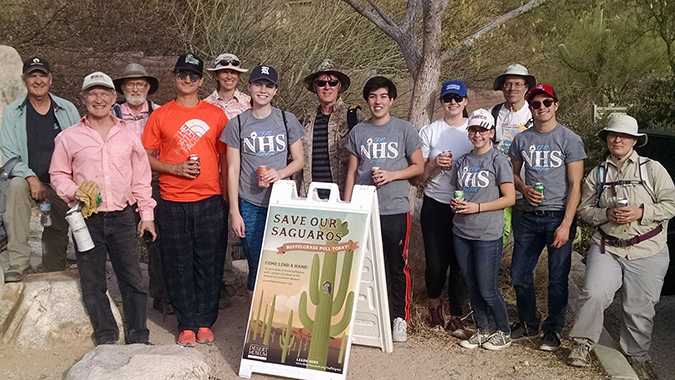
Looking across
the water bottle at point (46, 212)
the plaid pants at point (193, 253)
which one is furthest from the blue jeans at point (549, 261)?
the water bottle at point (46, 212)

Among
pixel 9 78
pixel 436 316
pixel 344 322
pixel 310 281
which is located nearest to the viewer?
pixel 344 322

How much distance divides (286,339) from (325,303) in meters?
0.36

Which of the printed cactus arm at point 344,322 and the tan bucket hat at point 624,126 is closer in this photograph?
the printed cactus arm at point 344,322

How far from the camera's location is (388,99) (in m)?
5.17

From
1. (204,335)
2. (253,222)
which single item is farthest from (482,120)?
(204,335)

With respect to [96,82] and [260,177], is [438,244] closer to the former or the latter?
[260,177]

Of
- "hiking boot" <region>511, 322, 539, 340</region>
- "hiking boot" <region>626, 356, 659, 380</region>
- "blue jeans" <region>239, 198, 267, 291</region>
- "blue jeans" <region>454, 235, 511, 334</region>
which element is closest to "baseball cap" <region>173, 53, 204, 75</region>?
"blue jeans" <region>239, 198, 267, 291</region>

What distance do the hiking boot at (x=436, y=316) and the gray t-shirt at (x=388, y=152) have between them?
987mm

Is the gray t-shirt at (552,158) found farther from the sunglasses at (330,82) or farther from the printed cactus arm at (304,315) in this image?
the printed cactus arm at (304,315)

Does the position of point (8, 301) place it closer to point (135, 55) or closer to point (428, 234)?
point (428, 234)

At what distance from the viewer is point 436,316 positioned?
5652 millimetres

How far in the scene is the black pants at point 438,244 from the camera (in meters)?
5.32

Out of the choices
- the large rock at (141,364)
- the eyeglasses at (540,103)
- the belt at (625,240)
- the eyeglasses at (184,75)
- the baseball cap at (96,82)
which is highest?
the eyeglasses at (184,75)

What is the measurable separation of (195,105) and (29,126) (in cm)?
158
